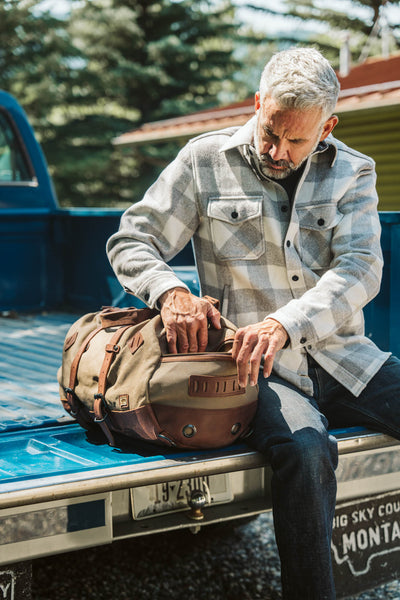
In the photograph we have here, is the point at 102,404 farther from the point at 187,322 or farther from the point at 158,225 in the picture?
the point at 158,225

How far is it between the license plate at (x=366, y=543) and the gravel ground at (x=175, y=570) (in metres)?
0.43

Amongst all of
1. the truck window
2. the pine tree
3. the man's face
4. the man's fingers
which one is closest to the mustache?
the man's face

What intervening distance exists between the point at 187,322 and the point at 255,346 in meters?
0.20

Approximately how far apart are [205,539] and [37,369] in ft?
3.64

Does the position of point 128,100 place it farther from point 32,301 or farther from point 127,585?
point 127,585

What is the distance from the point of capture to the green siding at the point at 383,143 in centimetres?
952

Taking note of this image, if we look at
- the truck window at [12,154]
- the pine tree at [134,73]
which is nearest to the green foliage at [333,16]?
the pine tree at [134,73]

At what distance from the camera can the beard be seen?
2.31 m

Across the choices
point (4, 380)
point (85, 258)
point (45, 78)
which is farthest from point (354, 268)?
point (45, 78)

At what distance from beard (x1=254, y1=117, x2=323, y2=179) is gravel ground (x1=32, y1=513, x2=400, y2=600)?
1604 mm

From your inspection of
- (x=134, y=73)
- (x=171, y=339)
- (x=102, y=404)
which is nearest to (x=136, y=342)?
(x=171, y=339)

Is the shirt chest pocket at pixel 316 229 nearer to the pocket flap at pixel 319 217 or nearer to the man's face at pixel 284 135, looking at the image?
the pocket flap at pixel 319 217

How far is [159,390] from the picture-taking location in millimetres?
1944

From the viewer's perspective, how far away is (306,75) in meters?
2.18
